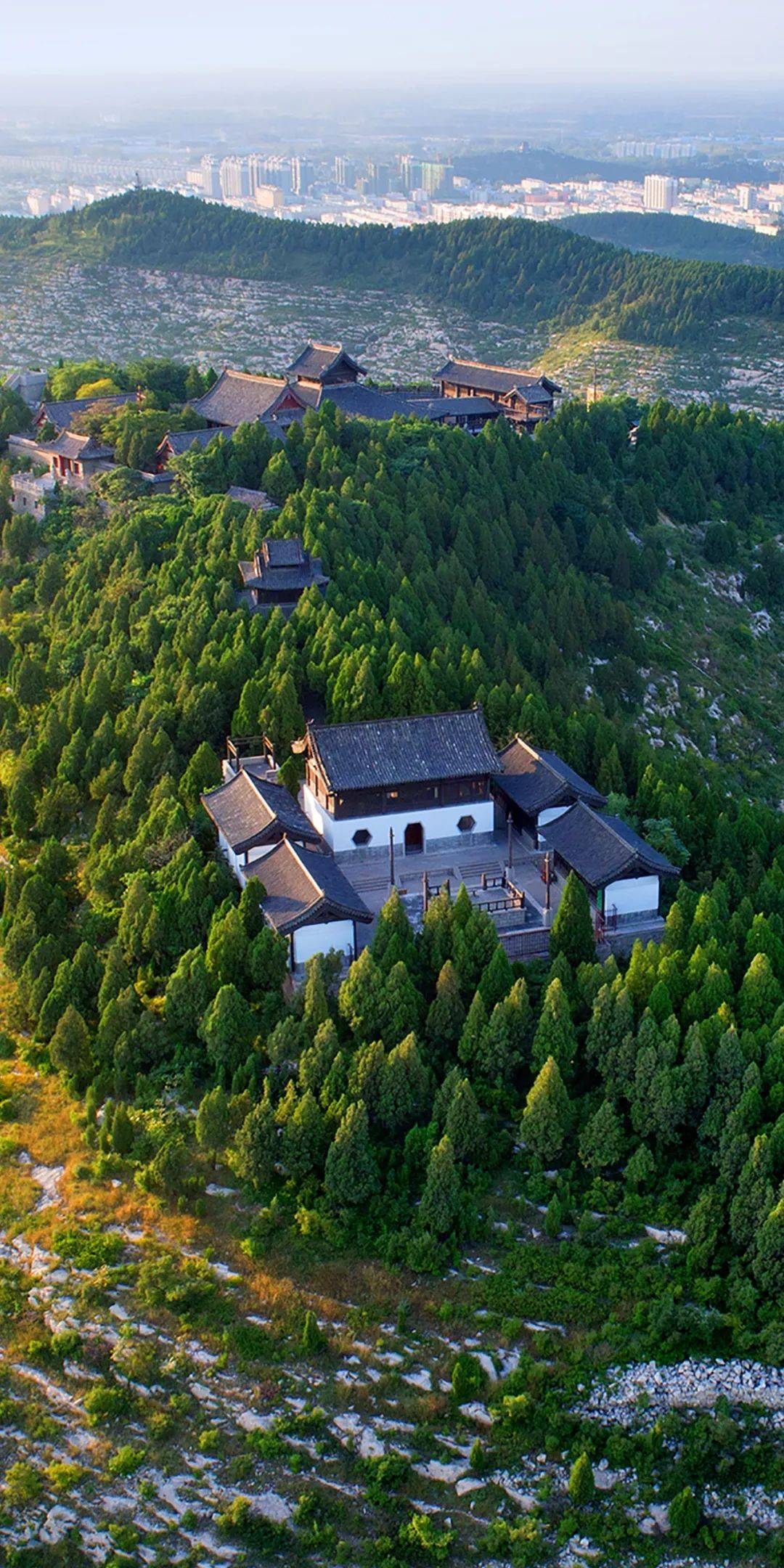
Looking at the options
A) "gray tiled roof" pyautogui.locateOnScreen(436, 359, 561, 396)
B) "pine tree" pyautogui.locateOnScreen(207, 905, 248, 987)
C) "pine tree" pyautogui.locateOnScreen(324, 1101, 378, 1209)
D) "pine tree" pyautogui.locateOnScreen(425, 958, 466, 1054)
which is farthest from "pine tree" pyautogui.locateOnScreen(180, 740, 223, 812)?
"gray tiled roof" pyautogui.locateOnScreen(436, 359, 561, 396)

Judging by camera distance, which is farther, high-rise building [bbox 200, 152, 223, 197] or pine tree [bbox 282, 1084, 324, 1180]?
high-rise building [bbox 200, 152, 223, 197]

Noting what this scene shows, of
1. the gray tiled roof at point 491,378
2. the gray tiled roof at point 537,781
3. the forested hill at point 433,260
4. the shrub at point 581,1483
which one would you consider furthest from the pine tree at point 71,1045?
the forested hill at point 433,260

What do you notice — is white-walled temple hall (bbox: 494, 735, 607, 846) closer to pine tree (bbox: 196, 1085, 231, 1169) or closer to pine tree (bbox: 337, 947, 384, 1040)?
pine tree (bbox: 337, 947, 384, 1040)

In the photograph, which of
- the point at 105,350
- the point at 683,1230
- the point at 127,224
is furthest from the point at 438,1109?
the point at 127,224

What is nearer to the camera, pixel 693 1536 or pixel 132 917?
pixel 693 1536

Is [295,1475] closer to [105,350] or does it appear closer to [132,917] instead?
[132,917]

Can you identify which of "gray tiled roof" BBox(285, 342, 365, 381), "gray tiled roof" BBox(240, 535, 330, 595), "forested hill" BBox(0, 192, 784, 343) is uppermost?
"forested hill" BBox(0, 192, 784, 343)
